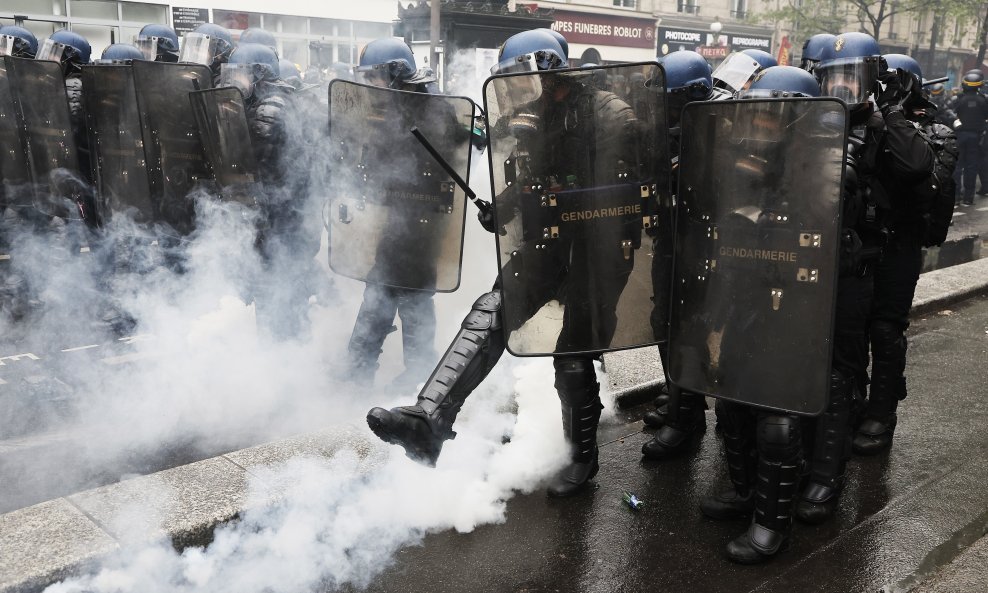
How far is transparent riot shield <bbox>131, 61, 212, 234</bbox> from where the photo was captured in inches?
209

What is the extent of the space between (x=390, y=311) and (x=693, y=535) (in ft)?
6.97

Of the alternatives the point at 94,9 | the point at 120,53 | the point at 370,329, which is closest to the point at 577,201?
the point at 370,329

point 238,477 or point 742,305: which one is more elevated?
point 742,305

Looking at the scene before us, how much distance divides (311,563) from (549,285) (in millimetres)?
1318

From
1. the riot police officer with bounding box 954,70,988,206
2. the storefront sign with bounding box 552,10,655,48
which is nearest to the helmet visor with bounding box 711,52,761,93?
the riot police officer with bounding box 954,70,988,206

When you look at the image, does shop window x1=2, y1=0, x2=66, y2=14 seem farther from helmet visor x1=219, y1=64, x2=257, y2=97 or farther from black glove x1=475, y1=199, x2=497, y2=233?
black glove x1=475, y1=199, x2=497, y2=233

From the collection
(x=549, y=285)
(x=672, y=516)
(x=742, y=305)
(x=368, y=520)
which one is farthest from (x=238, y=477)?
(x=742, y=305)

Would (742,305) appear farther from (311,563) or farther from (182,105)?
(182,105)

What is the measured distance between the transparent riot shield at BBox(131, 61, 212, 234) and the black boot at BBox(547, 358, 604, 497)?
2847 mm

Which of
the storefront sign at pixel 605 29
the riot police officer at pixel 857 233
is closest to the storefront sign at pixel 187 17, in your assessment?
the storefront sign at pixel 605 29

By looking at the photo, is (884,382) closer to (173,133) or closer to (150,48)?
(173,133)

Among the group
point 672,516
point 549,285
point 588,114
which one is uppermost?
point 588,114

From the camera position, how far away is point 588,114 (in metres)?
3.16

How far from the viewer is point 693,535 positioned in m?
3.45
